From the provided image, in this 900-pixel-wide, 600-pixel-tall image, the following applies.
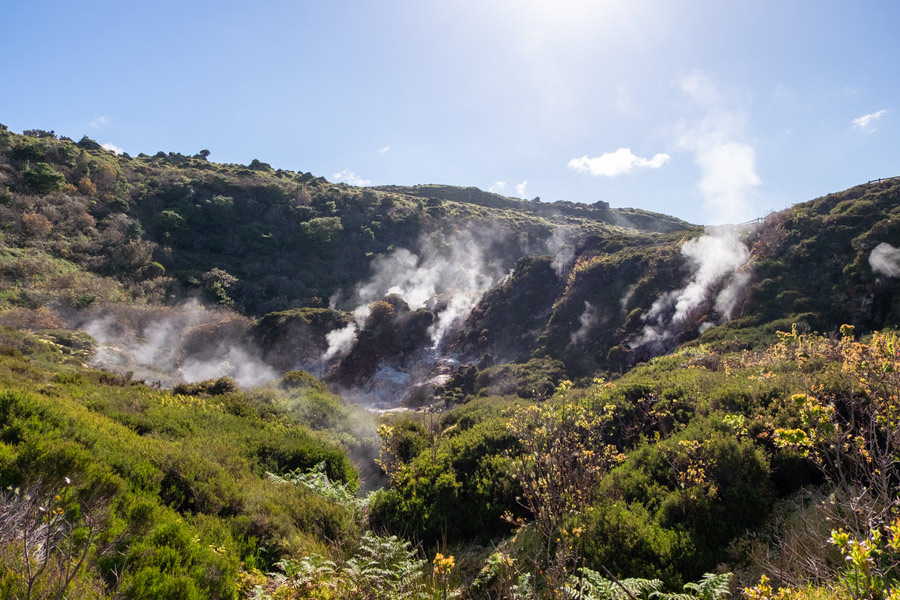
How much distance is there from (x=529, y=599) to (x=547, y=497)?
785 mm

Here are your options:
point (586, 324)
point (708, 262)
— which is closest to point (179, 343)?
point (586, 324)

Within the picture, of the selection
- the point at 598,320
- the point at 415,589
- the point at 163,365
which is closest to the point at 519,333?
the point at 598,320

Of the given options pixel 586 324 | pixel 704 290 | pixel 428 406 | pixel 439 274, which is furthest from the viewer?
pixel 439 274

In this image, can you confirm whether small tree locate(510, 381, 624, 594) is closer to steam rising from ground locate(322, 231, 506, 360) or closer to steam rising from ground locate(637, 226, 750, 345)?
steam rising from ground locate(637, 226, 750, 345)

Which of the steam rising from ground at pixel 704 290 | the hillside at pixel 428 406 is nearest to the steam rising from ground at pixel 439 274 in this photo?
the hillside at pixel 428 406

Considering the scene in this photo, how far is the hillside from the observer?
387cm

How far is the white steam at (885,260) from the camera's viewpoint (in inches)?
543

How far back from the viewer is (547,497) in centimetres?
402

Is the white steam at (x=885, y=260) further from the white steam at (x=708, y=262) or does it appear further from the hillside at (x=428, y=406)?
the white steam at (x=708, y=262)

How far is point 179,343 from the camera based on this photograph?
934 inches

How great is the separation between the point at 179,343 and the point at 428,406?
46.3ft

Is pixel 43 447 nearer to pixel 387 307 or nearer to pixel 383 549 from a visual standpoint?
pixel 383 549

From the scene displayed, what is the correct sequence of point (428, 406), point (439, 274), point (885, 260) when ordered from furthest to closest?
point (439, 274) < point (428, 406) < point (885, 260)

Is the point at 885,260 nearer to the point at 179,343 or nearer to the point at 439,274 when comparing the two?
the point at 179,343
